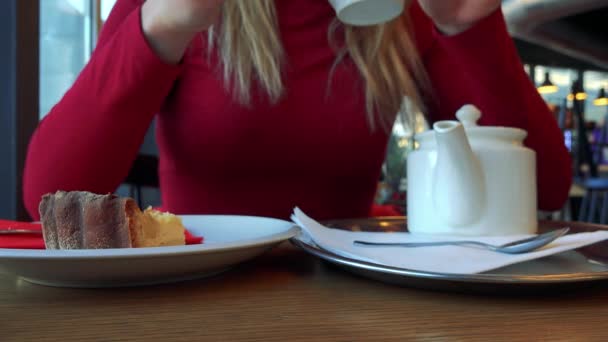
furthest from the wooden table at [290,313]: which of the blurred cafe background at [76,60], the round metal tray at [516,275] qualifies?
the blurred cafe background at [76,60]

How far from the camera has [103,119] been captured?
1.99 ft

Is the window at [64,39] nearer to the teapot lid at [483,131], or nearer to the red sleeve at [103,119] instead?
the red sleeve at [103,119]

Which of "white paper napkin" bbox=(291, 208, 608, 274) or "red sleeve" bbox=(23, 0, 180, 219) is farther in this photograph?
"red sleeve" bbox=(23, 0, 180, 219)

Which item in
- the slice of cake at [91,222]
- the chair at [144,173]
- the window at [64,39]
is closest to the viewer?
the slice of cake at [91,222]

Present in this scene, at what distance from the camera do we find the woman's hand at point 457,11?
548 mm

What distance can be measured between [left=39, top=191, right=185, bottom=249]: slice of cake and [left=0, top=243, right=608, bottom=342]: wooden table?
4 cm

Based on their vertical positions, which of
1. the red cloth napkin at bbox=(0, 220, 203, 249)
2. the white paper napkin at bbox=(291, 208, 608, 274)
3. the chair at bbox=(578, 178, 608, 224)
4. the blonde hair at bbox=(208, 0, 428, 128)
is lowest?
the chair at bbox=(578, 178, 608, 224)

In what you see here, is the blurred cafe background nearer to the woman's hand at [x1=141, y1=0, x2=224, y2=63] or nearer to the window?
the window

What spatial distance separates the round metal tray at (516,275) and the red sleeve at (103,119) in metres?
0.33

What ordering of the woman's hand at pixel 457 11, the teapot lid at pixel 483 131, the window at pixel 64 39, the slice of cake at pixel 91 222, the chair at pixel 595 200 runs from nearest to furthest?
the slice of cake at pixel 91 222 → the teapot lid at pixel 483 131 → the woman's hand at pixel 457 11 → the window at pixel 64 39 → the chair at pixel 595 200

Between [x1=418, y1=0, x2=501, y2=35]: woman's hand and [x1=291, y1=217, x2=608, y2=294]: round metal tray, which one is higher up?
[x1=418, y1=0, x2=501, y2=35]: woman's hand

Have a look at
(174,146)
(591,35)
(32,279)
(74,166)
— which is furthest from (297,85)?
(591,35)

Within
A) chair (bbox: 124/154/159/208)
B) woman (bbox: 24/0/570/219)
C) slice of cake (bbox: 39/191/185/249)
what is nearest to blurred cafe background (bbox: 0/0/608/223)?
chair (bbox: 124/154/159/208)

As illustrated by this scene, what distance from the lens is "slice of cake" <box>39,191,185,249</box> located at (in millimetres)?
315
